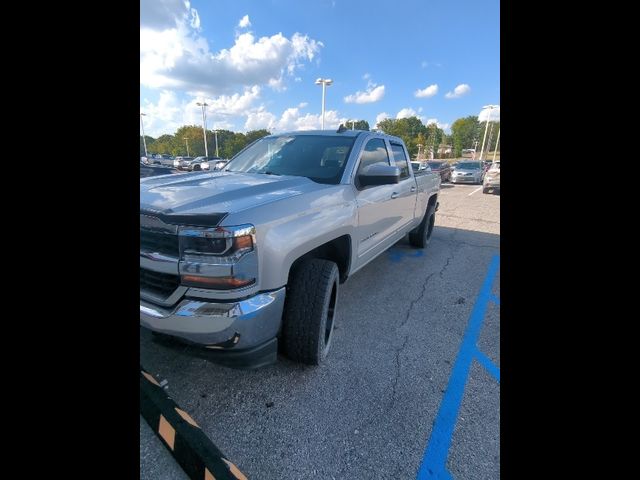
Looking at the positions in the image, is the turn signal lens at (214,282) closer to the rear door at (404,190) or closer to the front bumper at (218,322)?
the front bumper at (218,322)

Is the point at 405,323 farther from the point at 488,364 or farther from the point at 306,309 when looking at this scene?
the point at 306,309

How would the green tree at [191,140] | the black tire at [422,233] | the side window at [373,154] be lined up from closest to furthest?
the side window at [373,154]
the black tire at [422,233]
the green tree at [191,140]

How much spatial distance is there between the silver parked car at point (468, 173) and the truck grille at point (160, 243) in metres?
20.8

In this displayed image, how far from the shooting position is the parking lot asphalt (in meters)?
1.73

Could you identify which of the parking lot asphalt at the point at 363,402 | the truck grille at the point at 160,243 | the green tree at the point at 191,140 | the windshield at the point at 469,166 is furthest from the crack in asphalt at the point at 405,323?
the green tree at the point at 191,140

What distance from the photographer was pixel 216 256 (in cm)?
166

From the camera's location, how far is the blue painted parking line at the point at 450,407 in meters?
1.71

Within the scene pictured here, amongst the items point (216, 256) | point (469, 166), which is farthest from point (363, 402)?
point (469, 166)

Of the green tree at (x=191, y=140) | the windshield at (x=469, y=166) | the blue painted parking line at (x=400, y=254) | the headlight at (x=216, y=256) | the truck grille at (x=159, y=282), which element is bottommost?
the blue painted parking line at (x=400, y=254)

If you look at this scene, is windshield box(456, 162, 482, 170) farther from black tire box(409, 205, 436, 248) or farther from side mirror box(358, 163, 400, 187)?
side mirror box(358, 163, 400, 187)

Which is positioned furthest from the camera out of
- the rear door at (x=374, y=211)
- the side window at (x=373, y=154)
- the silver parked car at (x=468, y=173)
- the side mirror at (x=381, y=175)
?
the silver parked car at (x=468, y=173)

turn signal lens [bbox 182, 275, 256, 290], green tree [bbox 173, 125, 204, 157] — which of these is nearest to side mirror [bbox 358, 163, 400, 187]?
turn signal lens [bbox 182, 275, 256, 290]

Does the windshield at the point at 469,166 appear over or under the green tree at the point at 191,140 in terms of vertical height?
under
